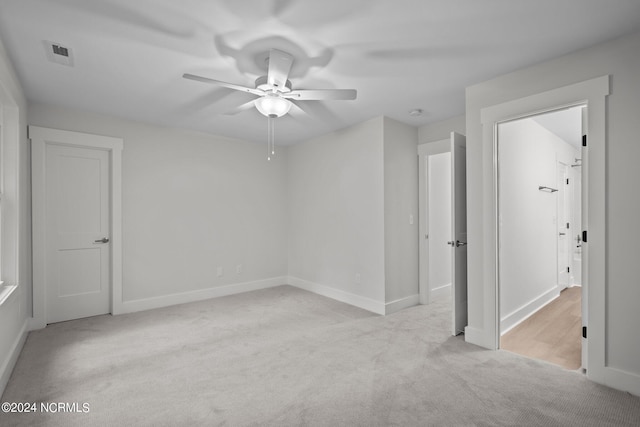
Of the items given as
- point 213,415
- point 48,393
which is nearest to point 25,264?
point 48,393

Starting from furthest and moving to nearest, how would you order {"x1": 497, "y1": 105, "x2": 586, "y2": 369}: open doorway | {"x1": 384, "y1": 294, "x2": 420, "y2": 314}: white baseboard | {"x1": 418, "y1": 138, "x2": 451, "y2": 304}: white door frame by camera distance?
{"x1": 418, "y1": 138, "x2": 451, "y2": 304}: white door frame, {"x1": 384, "y1": 294, "x2": 420, "y2": 314}: white baseboard, {"x1": 497, "y1": 105, "x2": 586, "y2": 369}: open doorway

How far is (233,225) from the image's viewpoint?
5.02 m

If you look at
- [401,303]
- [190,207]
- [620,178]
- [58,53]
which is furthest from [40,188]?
[620,178]

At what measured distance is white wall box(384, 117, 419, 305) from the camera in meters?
4.02

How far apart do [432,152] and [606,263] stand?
7.79 feet

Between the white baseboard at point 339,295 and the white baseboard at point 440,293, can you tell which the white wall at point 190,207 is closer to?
the white baseboard at point 339,295

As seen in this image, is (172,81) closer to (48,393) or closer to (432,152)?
(48,393)

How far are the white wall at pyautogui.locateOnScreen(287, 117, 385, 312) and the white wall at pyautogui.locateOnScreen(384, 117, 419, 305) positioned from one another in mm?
97

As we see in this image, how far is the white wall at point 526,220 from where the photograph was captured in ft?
11.2

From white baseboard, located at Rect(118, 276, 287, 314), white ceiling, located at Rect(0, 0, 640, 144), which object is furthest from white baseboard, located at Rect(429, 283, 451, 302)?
white ceiling, located at Rect(0, 0, 640, 144)

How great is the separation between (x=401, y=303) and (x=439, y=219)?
1393 millimetres

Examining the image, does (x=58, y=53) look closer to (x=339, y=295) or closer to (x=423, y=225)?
(x=339, y=295)

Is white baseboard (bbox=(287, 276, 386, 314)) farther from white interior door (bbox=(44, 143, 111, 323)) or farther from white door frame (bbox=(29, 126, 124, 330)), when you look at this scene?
white door frame (bbox=(29, 126, 124, 330))

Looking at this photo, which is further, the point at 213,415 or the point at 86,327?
the point at 86,327
